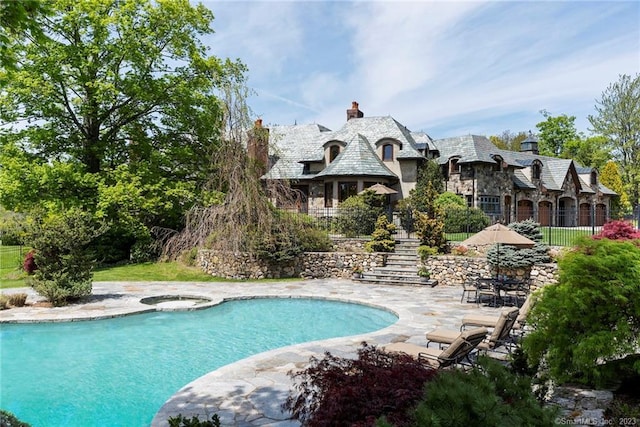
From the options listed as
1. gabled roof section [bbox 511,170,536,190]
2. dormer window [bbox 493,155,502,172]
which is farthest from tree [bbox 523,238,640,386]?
gabled roof section [bbox 511,170,536,190]

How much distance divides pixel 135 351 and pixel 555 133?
2518 inches

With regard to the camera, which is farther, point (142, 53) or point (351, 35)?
point (142, 53)

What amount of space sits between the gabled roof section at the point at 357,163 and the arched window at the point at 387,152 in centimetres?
69

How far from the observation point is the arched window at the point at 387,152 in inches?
1222

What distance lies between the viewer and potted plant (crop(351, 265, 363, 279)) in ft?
61.2

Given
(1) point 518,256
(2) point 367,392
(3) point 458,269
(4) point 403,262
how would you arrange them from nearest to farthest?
(2) point 367,392 → (1) point 518,256 → (3) point 458,269 → (4) point 403,262

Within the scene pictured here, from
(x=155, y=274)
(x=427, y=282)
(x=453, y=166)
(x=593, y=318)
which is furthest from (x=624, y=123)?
(x=593, y=318)

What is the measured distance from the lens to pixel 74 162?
904 inches

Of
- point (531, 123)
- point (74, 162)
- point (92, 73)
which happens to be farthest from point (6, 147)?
point (531, 123)

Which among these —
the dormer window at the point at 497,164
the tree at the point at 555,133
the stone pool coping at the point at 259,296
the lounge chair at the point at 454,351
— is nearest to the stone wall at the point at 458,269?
the stone pool coping at the point at 259,296

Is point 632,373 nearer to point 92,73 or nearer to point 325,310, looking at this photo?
point 325,310

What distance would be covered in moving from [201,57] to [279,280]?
14207 millimetres

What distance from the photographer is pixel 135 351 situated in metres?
9.09

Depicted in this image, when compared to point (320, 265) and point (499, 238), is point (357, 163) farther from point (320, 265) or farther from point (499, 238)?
point (499, 238)
